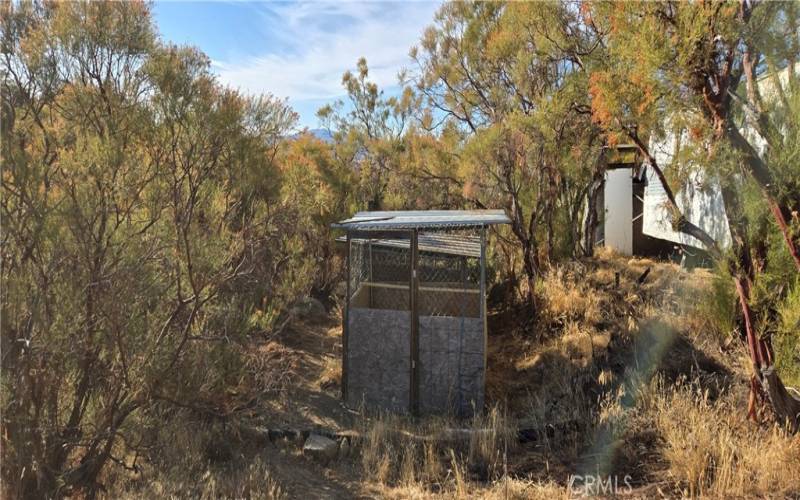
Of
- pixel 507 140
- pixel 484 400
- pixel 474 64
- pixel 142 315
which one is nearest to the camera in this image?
pixel 142 315

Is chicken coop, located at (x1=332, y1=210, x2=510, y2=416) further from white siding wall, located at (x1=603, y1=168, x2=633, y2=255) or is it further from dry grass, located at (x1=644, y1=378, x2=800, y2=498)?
white siding wall, located at (x1=603, y1=168, x2=633, y2=255)

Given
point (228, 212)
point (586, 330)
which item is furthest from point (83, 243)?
point (586, 330)

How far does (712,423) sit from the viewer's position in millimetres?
3822

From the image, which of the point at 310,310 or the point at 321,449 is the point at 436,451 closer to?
the point at 321,449

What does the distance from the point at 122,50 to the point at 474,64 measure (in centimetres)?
725

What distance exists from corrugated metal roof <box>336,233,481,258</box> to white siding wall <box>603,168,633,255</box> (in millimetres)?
5255

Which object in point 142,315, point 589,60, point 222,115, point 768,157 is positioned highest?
point 589,60

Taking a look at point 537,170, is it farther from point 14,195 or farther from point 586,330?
point 14,195

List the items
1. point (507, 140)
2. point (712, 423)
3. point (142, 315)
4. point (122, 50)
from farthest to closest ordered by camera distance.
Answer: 1. point (507, 140)
2. point (712, 423)
3. point (122, 50)
4. point (142, 315)

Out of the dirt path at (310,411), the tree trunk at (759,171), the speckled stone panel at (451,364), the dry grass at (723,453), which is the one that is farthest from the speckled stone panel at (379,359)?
the tree trunk at (759,171)

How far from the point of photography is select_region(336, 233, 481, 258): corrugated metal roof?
700cm

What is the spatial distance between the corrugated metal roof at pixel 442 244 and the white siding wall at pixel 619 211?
5255mm

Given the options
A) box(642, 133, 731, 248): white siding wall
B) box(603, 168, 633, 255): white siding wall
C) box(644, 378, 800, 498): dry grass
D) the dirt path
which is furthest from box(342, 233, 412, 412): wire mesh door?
box(603, 168, 633, 255): white siding wall

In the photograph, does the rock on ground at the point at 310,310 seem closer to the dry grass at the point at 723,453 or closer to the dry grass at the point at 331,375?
the dry grass at the point at 331,375
